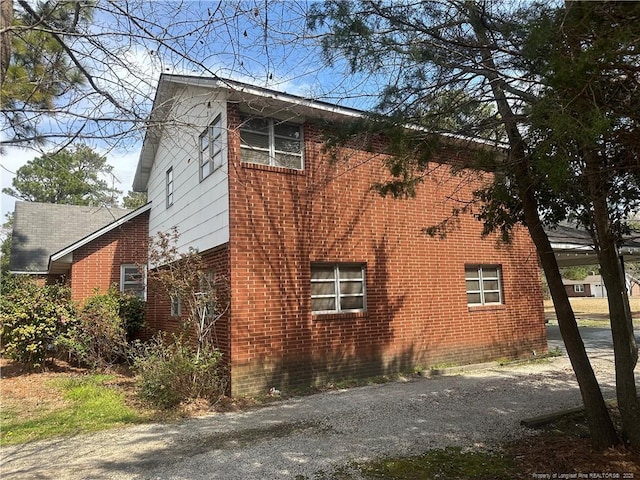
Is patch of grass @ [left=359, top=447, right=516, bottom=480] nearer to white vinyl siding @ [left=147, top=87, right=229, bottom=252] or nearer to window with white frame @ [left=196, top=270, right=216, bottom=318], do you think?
white vinyl siding @ [left=147, top=87, right=229, bottom=252]

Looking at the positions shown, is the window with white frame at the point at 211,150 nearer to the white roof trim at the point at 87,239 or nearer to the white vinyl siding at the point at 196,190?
the white vinyl siding at the point at 196,190

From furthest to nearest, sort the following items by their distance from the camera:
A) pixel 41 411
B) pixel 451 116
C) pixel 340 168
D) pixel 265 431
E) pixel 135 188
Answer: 1. pixel 135 188
2. pixel 340 168
3. pixel 41 411
4. pixel 265 431
5. pixel 451 116

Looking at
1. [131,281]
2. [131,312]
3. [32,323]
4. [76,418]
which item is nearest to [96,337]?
[32,323]

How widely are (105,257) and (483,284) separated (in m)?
12.0

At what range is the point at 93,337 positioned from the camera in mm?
11414

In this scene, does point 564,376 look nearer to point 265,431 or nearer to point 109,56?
point 265,431

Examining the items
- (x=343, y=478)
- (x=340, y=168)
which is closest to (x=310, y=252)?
(x=340, y=168)

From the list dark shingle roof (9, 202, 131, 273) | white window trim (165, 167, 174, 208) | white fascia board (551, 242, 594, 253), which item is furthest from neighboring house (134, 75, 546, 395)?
dark shingle roof (9, 202, 131, 273)

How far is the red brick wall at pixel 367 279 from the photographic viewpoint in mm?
8750

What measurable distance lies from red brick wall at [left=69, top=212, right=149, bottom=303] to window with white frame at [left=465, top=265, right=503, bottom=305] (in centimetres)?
1014

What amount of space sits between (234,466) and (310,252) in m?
5.00

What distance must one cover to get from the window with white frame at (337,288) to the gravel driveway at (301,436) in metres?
1.80

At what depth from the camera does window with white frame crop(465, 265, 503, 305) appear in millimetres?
11930

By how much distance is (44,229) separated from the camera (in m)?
21.4
